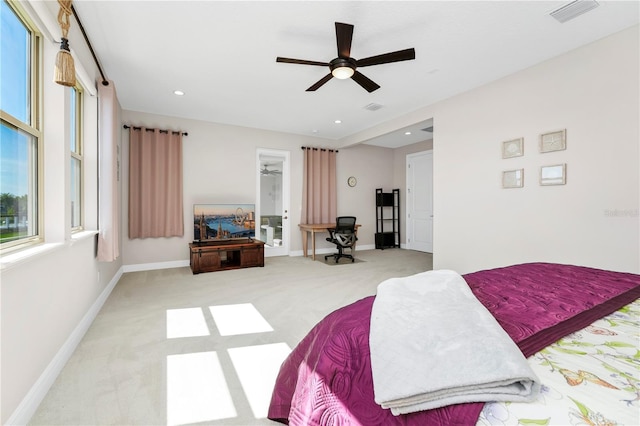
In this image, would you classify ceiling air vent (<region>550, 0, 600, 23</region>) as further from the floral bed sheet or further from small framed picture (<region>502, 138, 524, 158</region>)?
the floral bed sheet

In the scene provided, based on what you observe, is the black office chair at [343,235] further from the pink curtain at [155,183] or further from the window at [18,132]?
the window at [18,132]

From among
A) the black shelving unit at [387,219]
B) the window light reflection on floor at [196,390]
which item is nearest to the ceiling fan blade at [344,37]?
the window light reflection on floor at [196,390]

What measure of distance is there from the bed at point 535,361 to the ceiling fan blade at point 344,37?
2.03 m

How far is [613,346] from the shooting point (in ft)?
2.92

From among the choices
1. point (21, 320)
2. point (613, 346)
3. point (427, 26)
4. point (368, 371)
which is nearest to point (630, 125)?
point (427, 26)

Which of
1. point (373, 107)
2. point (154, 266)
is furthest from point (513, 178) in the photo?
point (154, 266)

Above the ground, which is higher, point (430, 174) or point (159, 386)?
point (430, 174)

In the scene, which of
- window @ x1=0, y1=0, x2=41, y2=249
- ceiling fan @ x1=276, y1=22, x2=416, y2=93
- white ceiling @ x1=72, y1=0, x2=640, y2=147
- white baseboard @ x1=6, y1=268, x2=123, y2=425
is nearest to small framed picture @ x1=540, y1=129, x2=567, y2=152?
white ceiling @ x1=72, y1=0, x2=640, y2=147

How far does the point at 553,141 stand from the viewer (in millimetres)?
3070

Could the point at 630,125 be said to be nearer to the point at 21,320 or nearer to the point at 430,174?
the point at 430,174

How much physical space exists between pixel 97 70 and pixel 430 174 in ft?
20.1

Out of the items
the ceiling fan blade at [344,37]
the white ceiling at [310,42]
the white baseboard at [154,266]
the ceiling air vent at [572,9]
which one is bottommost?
the white baseboard at [154,266]

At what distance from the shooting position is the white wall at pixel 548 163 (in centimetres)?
260

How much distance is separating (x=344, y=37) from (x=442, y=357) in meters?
2.40
